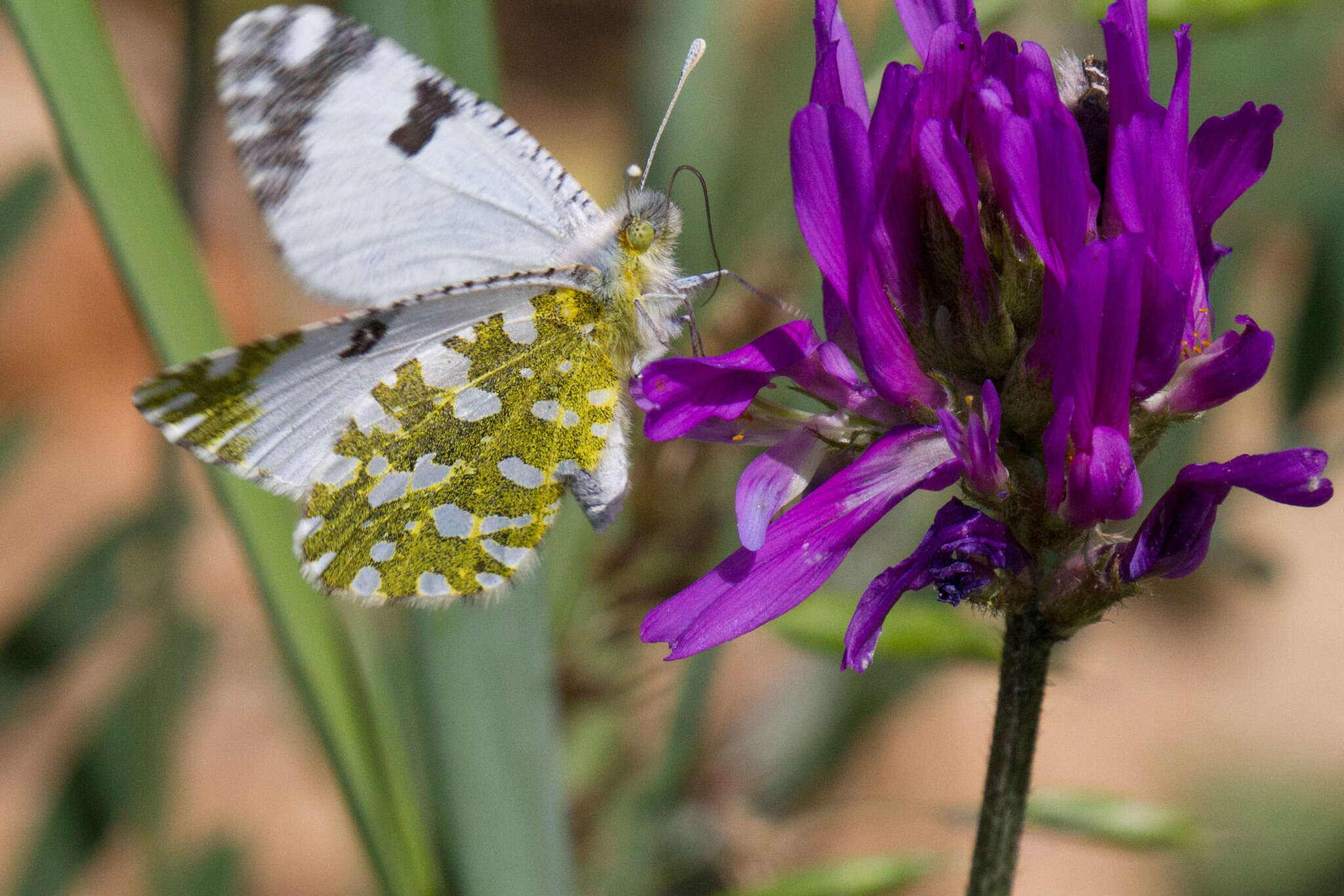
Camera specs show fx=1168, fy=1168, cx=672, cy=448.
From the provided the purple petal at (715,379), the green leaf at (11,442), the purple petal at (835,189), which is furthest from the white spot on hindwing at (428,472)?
the green leaf at (11,442)

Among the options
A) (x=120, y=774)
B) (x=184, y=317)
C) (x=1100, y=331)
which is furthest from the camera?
(x=120, y=774)

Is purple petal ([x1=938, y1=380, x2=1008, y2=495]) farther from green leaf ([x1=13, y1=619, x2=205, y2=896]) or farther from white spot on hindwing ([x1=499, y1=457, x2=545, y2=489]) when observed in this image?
green leaf ([x1=13, y1=619, x2=205, y2=896])

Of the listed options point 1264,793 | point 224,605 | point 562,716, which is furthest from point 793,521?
point 224,605

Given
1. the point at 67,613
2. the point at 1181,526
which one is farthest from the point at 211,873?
the point at 1181,526

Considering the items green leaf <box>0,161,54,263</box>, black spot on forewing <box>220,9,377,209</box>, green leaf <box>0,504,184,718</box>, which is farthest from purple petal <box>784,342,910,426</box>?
green leaf <box>0,161,54,263</box>

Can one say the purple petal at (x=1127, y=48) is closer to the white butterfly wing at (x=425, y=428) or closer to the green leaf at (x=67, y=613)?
the white butterfly wing at (x=425, y=428)

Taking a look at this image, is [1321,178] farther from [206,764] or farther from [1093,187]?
[206,764]

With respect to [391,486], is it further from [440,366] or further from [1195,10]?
[1195,10]
